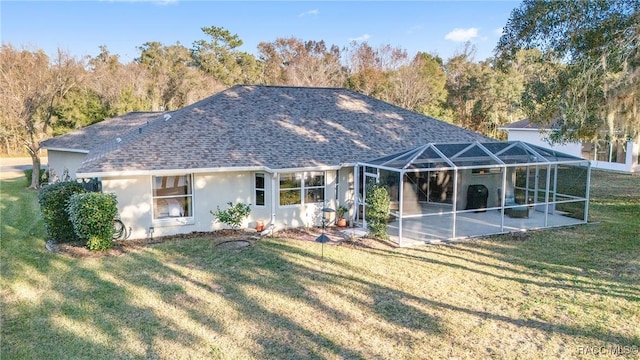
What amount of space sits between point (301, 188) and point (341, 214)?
1.69 m

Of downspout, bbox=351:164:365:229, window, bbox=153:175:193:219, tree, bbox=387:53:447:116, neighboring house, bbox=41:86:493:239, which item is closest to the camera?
neighboring house, bbox=41:86:493:239

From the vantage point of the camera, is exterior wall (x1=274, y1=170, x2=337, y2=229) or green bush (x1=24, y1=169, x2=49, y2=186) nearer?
exterior wall (x1=274, y1=170, x2=337, y2=229)

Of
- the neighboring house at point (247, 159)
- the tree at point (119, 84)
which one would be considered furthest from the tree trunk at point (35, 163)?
the tree at point (119, 84)

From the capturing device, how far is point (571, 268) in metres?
10.3

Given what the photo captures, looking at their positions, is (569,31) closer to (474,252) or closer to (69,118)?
(474,252)

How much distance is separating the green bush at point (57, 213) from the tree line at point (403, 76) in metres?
12.8

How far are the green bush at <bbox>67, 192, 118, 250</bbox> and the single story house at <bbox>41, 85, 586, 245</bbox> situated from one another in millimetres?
785

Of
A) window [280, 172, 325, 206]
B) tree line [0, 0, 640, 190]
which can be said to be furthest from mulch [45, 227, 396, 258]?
tree line [0, 0, 640, 190]

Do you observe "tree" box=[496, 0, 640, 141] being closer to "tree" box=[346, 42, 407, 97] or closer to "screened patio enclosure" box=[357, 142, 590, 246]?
"screened patio enclosure" box=[357, 142, 590, 246]

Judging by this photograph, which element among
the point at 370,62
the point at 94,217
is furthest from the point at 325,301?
the point at 370,62

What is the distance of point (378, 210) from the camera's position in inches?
509

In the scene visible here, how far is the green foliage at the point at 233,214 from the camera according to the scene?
13.6 meters

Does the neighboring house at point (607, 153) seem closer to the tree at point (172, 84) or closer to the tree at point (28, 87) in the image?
the tree at point (28, 87)

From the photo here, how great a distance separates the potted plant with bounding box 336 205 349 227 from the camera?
14797mm
